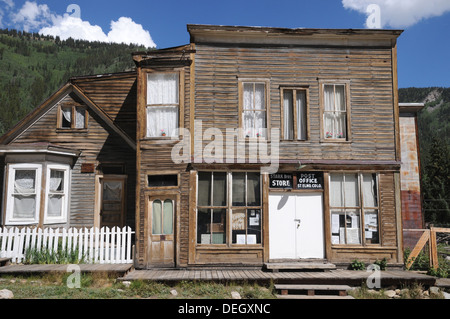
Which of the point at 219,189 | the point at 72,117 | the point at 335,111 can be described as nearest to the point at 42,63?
the point at 72,117

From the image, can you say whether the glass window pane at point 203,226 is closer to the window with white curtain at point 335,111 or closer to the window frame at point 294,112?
the window frame at point 294,112

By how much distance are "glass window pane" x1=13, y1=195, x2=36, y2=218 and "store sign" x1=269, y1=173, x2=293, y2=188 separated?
8065mm

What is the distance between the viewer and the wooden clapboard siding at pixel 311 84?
37.6 feet

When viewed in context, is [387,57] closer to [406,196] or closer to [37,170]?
[406,196]

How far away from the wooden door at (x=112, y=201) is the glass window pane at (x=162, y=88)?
3.80 metres

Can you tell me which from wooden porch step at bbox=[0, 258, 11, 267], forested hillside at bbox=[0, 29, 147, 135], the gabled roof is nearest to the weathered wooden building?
wooden porch step at bbox=[0, 258, 11, 267]

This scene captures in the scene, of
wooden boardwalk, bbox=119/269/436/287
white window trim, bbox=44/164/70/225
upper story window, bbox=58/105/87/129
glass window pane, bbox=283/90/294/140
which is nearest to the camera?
wooden boardwalk, bbox=119/269/436/287

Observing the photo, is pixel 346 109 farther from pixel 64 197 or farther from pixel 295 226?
pixel 64 197

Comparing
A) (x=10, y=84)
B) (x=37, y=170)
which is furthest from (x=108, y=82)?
(x=10, y=84)

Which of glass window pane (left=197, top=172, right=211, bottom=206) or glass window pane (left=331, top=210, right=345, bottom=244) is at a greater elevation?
glass window pane (left=197, top=172, right=211, bottom=206)

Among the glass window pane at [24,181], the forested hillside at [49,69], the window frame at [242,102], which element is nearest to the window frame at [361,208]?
the window frame at [242,102]

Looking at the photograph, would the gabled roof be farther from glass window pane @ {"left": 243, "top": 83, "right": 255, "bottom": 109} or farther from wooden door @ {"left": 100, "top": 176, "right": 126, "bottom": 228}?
Result: glass window pane @ {"left": 243, "top": 83, "right": 255, "bottom": 109}

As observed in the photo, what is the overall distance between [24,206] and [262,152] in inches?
326

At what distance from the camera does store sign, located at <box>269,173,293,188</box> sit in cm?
1131
